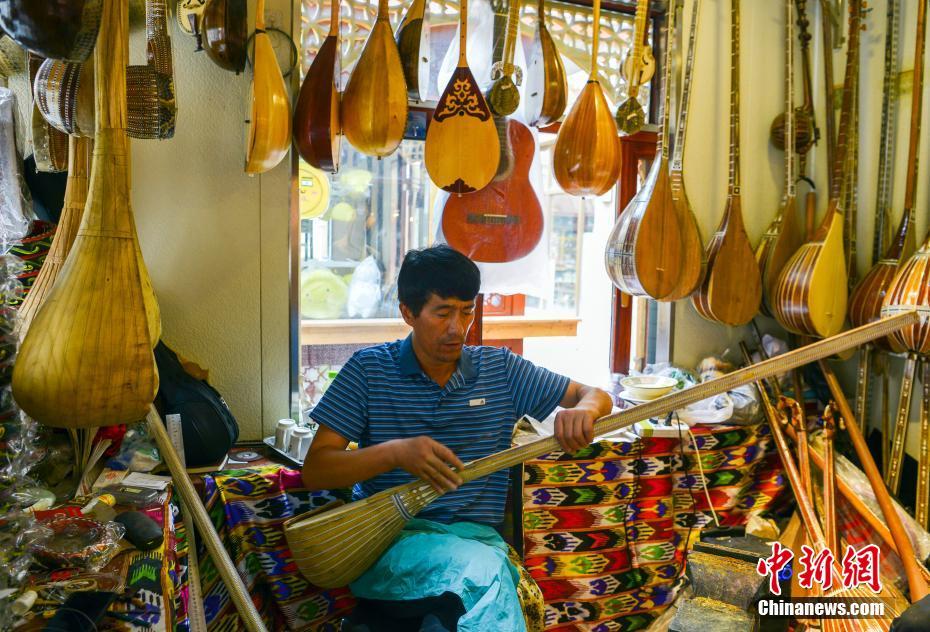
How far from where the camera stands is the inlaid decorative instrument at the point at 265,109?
2.18 meters

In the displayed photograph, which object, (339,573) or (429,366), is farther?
(429,366)

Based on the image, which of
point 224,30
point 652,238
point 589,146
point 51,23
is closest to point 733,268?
point 652,238

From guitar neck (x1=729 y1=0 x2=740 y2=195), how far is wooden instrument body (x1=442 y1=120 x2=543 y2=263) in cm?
97

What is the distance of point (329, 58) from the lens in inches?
91.4

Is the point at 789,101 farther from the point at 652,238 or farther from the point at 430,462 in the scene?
the point at 430,462

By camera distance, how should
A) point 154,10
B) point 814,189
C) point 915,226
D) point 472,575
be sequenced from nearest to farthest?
→ 1. point 472,575
2. point 154,10
3. point 915,226
4. point 814,189

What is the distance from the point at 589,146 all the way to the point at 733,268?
2.89 feet

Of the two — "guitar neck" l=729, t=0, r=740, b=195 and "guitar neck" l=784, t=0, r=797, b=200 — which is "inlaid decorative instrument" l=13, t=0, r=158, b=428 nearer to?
"guitar neck" l=729, t=0, r=740, b=195

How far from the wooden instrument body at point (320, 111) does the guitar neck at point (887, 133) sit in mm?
2426

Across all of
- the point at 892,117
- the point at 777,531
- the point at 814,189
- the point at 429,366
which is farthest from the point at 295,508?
the point at 892,117

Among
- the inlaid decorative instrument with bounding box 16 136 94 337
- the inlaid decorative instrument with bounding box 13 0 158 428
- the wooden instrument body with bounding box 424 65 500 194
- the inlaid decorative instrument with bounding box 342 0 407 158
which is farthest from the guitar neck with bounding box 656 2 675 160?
the inlaid decorative instrument with bounding box 13 0 158 428

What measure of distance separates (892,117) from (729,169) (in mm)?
767

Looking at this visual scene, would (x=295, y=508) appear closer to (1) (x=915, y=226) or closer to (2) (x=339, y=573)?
(2) (x=339, y=573)

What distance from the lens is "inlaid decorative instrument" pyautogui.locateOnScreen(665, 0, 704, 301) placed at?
291 cm
